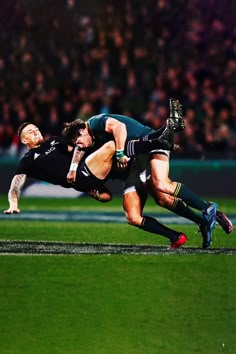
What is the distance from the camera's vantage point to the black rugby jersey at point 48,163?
11102 millimetres

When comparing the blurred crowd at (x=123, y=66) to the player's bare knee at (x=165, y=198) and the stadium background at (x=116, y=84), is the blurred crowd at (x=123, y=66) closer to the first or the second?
the stadium background at (x=116, y=84)

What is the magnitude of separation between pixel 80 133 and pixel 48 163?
23.2 inches

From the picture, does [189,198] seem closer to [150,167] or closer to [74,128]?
[150,167]

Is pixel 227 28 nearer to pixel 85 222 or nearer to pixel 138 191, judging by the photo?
pixel 85 222

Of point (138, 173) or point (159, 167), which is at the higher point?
point (159, 167)

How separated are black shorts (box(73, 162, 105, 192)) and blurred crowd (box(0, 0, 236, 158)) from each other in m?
7.52

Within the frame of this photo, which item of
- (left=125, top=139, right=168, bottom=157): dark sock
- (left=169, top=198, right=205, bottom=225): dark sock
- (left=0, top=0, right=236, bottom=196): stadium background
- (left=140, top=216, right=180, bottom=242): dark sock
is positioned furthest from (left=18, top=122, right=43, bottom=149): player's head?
(left=0, top=0, right=236, bottom=196): stadium background

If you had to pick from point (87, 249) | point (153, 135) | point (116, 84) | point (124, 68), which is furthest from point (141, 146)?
point (124, 68)

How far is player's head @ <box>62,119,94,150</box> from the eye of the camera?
10797 mm

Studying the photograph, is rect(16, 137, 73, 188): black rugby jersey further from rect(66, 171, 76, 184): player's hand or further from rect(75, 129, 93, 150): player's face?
rect(75, 129, 93, 150): player's face

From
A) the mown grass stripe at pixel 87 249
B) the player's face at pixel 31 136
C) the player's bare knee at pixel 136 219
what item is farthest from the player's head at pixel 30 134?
the player's bare knee at pixel 136 219

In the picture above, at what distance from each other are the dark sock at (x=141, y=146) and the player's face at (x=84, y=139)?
47 centimetres

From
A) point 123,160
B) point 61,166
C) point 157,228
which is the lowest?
point 157,228

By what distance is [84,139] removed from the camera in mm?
10844
